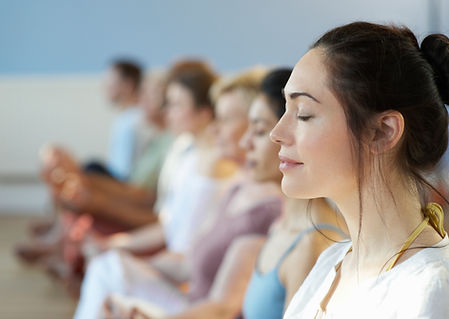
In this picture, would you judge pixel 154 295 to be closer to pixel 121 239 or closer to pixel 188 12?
pixel 121 239

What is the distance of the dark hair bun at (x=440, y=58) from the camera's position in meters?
0.98

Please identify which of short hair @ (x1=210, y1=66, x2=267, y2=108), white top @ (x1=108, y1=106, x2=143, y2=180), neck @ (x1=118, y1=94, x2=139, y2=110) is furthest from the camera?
neck @ (x1=118, y1=94, x2=139, y2=110)

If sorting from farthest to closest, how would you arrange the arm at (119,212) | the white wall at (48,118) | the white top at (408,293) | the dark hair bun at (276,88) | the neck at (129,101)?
the white wall at (48,118) < the neck at (129,101) < the arm at (119,212) < the dark hair bun at (276,88) < the white top at (408,293)

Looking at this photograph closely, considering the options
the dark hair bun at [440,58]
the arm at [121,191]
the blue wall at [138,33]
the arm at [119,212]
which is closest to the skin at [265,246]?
the dark hair bun at [440,58]

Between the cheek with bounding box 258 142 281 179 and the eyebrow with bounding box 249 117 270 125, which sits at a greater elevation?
the eyebrow with bounding box 249 117 270 125

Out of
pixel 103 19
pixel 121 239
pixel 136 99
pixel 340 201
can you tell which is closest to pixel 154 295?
pixel 121 239

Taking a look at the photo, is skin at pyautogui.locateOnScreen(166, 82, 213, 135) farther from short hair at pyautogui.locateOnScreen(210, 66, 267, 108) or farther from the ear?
the ear

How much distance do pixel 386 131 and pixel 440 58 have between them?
122 mm

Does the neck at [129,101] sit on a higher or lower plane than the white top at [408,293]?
lower

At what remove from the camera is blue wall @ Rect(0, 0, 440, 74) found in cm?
550

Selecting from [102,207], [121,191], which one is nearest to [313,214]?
[102,207]

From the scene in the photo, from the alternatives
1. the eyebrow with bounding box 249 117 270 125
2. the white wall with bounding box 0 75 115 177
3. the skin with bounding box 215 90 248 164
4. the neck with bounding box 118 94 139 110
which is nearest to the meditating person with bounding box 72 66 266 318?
the skin with bounding box 215 90 248 164

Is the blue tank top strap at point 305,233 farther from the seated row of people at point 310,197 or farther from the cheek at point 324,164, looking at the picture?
the cheek at point 324,164

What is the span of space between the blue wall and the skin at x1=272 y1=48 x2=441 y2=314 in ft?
14.5
